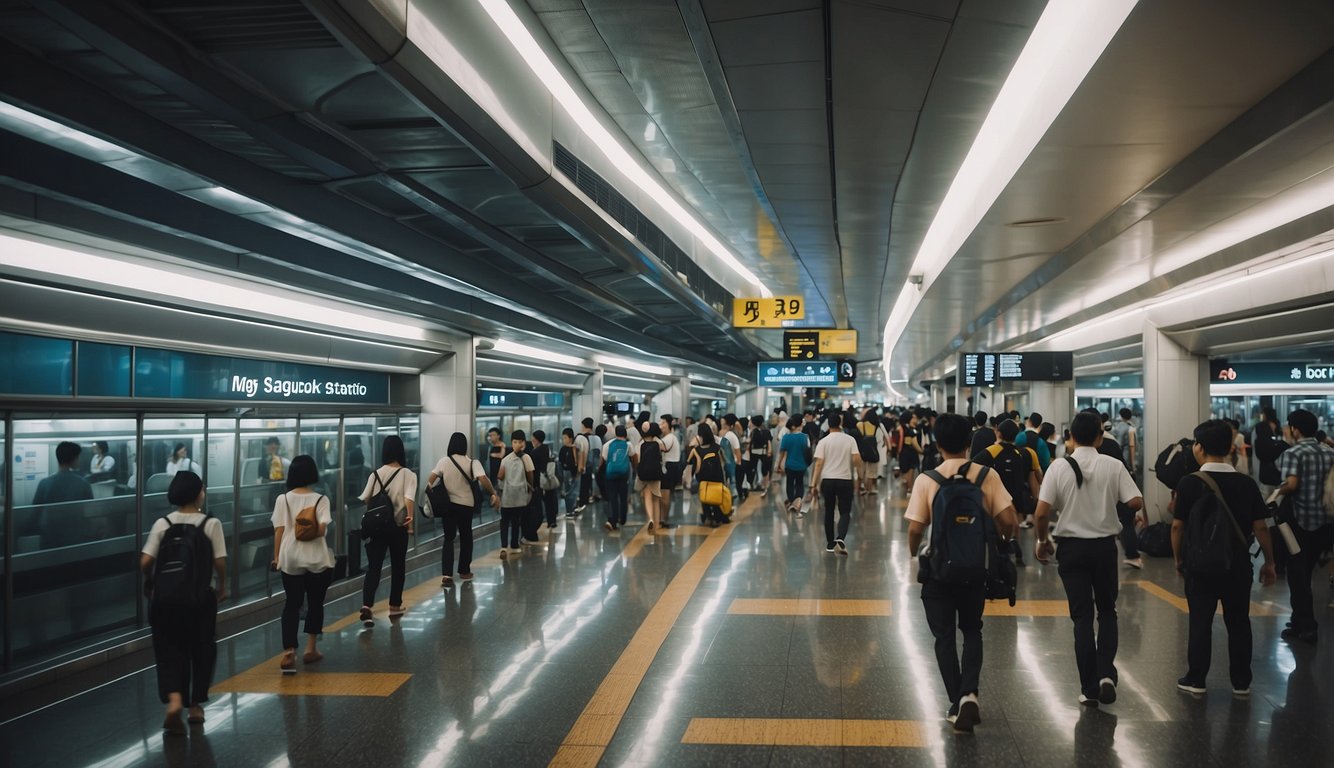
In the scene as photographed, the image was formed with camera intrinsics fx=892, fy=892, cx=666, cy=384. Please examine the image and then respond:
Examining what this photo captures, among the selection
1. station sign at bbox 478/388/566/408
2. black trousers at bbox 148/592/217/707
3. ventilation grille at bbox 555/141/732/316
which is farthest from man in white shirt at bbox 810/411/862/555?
station sign at bbox 478/388/566/408

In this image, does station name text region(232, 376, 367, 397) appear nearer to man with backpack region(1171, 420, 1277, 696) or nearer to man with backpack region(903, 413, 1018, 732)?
man with backpack region(903, 413, 1018, 732)

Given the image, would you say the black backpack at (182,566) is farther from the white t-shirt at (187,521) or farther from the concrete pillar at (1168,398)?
the concrete pillar at (1168,398)

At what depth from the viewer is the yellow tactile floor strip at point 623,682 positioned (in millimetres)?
4461

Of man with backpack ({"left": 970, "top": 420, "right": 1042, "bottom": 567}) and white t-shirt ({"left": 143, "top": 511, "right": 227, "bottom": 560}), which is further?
man with backpack ({"left": 970, "top": 420, "right": 1042, "bottom": 567})

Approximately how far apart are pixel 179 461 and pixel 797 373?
18.4 m

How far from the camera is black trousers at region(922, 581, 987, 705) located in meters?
4.58

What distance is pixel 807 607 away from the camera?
7.57 metres

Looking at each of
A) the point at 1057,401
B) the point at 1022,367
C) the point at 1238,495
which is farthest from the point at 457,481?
the point at 1057,401

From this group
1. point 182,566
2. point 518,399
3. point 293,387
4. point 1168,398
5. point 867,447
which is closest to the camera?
point 182,566

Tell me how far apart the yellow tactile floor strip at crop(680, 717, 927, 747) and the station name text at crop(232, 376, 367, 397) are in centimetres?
696

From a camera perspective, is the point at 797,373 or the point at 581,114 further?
the point at 797,373

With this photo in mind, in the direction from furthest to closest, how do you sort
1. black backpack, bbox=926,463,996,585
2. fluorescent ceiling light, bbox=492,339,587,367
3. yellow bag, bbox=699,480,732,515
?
fluorescent ceiling light, bbox=492,339,587,367 < yellow bag, bbox=699,480,732,515 < black backpack, bbox=926,463,996,585

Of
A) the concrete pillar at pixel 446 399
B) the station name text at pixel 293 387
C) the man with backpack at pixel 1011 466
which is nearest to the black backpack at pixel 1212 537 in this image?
the man with backpack at pixel 1011 466

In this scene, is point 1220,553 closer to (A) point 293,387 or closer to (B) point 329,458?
(B) point 329,458
